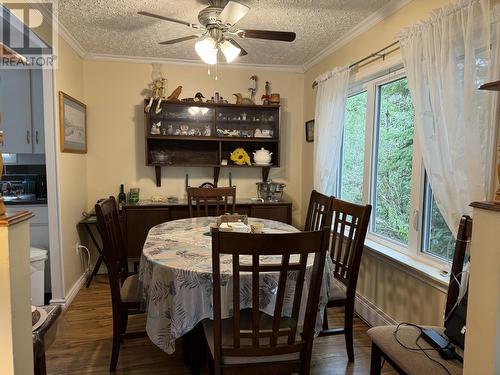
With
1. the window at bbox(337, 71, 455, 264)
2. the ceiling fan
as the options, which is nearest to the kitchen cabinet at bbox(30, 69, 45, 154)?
the ceiling fan

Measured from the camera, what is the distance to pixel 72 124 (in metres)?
3.19

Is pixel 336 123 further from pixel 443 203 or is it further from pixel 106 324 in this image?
pixel 106 324

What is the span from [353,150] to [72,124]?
8.61ft

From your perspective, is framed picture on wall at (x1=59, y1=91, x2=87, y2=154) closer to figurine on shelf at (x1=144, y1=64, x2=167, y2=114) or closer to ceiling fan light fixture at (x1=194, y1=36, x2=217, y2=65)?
figurine on shelf at (x1=144, y1=64, x2=167, y2=114)

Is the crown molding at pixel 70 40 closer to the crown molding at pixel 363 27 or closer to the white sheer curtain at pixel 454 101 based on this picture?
the crown molding at pixel 363 27

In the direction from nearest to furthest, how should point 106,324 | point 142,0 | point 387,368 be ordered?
point 387,368 < point 142,0 < point 106,324

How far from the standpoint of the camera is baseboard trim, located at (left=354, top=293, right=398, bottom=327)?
251cm

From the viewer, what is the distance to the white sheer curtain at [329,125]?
3.04 meters

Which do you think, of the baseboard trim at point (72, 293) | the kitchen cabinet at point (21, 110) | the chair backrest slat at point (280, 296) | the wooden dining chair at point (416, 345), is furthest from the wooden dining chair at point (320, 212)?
the kitchen cabinet at point (21, 110)

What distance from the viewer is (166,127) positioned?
12.5 feet

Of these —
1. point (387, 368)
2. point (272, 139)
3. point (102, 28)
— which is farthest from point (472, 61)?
→ point (102, 28)

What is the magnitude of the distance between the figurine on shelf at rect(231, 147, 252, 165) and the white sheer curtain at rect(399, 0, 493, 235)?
6.90ft

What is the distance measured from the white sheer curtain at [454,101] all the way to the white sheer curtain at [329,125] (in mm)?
938

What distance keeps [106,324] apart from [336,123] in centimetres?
254
